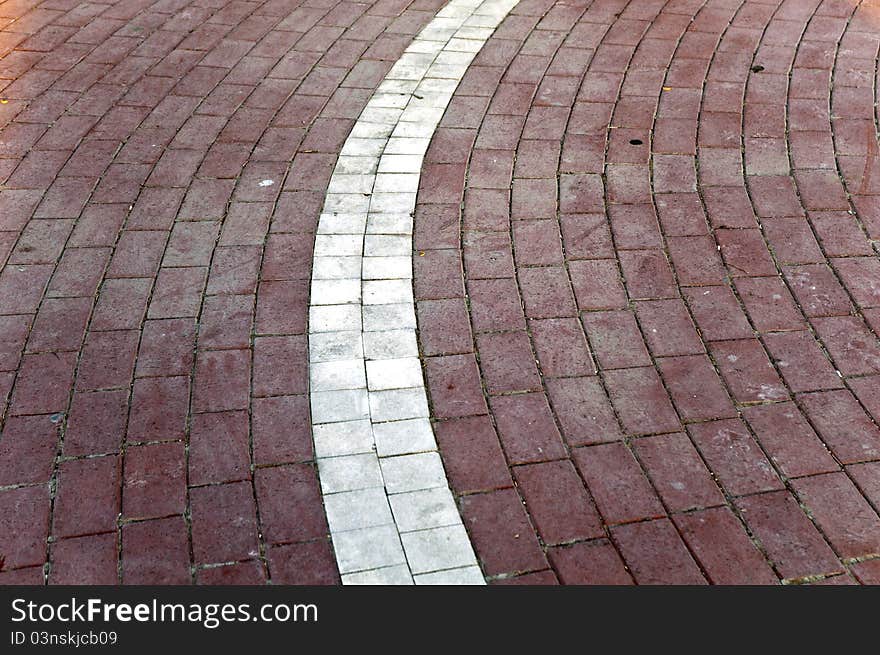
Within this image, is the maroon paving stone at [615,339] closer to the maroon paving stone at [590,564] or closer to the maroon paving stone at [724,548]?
the maroon paving stone at [724,548]

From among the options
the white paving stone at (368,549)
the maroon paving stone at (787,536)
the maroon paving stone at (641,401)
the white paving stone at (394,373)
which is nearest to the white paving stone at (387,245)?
the white paving stone at (394,373)

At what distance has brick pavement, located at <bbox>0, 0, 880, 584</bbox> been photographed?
4.04 m

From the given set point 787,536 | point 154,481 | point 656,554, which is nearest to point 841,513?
point 787,536

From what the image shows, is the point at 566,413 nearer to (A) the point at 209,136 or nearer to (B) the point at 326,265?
(B) the point at 326,265

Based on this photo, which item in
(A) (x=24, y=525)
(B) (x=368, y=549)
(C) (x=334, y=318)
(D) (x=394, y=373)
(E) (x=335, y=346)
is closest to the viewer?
(B) (x=368, y=549)

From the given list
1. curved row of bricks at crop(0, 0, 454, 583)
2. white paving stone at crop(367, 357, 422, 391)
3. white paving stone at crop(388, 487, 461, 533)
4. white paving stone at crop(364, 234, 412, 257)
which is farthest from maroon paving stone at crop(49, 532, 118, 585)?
white paving stone at crop(364, 234, 412, 257)

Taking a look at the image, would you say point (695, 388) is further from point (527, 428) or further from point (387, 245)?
point (387, 245)

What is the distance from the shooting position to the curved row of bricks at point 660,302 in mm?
4035

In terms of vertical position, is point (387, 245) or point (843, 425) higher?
point (387, 245)

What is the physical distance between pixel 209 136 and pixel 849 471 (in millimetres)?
4784

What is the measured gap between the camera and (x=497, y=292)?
5.25 metres

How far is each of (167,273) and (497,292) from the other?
1.96 metres

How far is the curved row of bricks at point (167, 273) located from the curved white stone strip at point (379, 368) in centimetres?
12

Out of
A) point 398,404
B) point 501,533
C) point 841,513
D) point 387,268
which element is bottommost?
point 841,513
